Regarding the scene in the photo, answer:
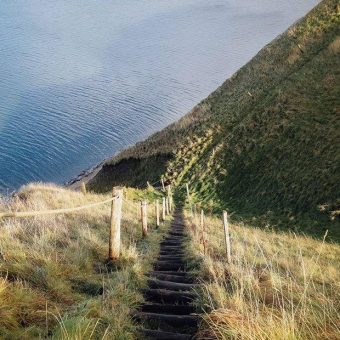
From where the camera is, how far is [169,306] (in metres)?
5.66

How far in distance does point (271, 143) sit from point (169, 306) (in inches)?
907

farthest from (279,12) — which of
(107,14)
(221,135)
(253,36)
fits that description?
(221,135)

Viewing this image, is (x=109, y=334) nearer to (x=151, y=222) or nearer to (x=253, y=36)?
(x=151, y=222)

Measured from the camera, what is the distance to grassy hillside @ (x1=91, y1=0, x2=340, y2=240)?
21.6 metres

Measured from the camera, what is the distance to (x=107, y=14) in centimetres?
10856

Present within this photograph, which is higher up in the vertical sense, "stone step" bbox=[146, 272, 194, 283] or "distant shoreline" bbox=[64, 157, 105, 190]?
"distant shoreline" bbox=[64, 157, 105, 190]

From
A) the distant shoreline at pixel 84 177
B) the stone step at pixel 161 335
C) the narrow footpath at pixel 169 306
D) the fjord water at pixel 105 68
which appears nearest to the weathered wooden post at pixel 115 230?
the narrow footpath at pixel 169 306

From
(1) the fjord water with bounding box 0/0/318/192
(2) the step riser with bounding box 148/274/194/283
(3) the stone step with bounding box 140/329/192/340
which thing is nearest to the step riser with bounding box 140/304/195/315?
(3) the stone step with bounding box 140/329/192/340

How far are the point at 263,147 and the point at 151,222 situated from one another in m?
12.7

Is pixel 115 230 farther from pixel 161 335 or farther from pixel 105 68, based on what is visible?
pixel 105 68

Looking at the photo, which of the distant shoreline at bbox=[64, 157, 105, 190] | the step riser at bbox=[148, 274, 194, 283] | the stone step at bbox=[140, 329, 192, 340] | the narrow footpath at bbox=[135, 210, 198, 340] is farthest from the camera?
the distant shoreline at bbox=[64, 157, 105, 190]

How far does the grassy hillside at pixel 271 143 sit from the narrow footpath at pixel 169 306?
11769 millimetres

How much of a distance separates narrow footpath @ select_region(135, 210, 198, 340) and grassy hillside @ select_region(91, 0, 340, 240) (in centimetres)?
1177

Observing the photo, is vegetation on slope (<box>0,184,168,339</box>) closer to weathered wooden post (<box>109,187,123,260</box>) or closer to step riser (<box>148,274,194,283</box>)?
weathered wooden post (<box>109,187,123,260</box>)
